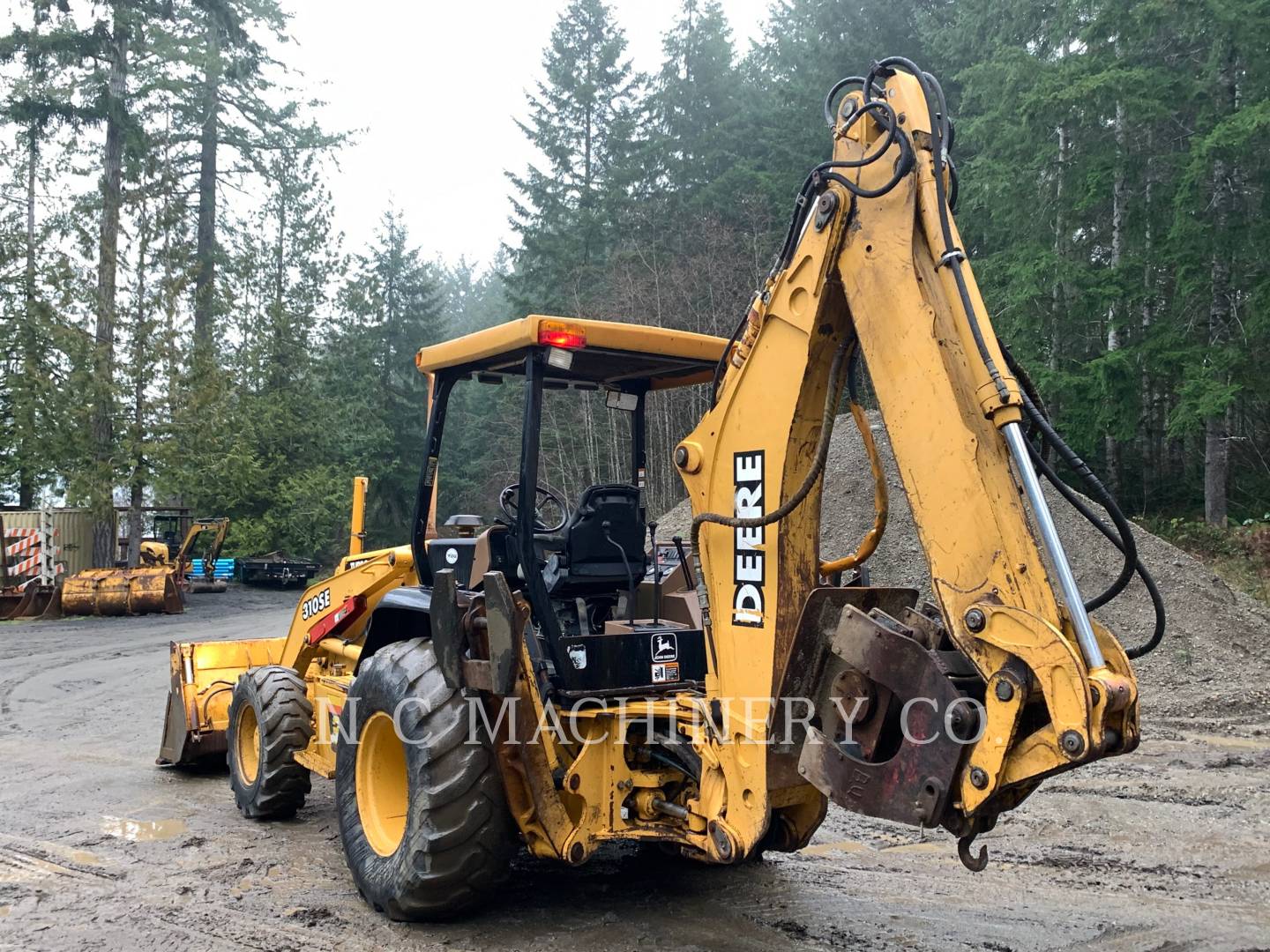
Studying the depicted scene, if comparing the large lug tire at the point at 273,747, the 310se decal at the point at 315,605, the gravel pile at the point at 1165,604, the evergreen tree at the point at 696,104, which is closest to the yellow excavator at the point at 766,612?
the large lug tire at the point at 273,747

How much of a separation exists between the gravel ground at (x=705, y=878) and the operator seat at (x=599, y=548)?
1.40 m

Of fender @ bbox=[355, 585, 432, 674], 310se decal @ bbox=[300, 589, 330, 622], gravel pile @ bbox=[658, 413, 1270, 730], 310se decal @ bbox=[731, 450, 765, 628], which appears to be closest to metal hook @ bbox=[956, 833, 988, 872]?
310se decal @ bbox=[731, 450, 765, 628]

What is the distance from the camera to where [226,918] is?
15.0ft

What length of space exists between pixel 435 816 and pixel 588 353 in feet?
6.74

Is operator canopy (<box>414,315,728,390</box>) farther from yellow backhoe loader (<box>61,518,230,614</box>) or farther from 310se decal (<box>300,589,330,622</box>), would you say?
yellow backhoe loader (<box>61,518,230,614</box>)

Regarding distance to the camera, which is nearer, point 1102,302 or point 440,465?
point 440,465

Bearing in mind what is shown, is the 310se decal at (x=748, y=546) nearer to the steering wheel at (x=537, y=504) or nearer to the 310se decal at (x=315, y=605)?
the steering wheel at (x=537, y=504)

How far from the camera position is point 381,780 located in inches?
194

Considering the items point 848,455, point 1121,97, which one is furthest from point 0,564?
point 1121,97

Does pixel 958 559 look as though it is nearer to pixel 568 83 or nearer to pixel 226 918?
pixel 226 918

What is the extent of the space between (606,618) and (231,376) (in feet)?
68.3

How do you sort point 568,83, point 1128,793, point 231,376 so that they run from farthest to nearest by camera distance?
1. point 568,83
2. point 231,376
3. point 1128,793

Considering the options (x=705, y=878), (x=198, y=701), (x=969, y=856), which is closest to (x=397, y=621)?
(x=705, y=878)

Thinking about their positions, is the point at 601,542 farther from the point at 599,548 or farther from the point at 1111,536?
the point at 1111,536
